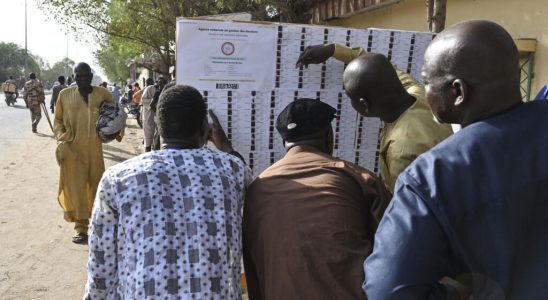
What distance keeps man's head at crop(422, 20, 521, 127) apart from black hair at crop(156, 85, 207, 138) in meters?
0.95

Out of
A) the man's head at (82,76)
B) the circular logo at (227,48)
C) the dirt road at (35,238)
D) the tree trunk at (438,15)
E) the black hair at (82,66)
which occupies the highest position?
the tree trunk at (438,15)

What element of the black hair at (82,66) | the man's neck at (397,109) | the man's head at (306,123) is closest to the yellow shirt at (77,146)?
the black hair at (82,66)

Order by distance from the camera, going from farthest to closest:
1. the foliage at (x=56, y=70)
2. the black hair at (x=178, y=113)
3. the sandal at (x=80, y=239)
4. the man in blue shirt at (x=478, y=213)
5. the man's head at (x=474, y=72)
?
the foliage at (x=56, y=70) → the sandal at (x=80, y=239) → the black hair at (x=178, y=113) → the man's head at (x=474, y=72) → the man in blue shirt at (x=478, y=213)

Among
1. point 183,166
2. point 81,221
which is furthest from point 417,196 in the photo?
point 81,221

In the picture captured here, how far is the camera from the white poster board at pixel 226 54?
266 centimetres

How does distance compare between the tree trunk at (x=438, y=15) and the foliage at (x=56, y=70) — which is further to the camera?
the foliage at (x=56, y=70)

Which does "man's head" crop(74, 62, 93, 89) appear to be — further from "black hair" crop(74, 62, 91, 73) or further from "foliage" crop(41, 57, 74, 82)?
"foliage" crop(41, 57, 74, 82)

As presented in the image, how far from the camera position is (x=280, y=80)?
2.82 meters

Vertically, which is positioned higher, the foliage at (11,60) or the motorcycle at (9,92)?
the foliage at (11,60)

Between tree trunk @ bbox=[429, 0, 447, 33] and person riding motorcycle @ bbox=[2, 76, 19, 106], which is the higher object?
tree trunk @ bbox=[429, 0, 447, 33]

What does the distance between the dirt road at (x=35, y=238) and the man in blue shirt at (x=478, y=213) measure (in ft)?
11.7

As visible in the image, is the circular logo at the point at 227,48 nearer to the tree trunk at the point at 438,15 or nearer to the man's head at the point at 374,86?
the man's head at the point at 374,86

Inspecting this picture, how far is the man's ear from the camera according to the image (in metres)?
1.22

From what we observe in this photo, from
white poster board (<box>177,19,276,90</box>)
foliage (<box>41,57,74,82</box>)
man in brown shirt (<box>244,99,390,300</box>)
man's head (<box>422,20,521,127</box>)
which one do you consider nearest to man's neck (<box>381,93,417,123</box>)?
man in brown shirt (<box>244,99,390,300</box>)
